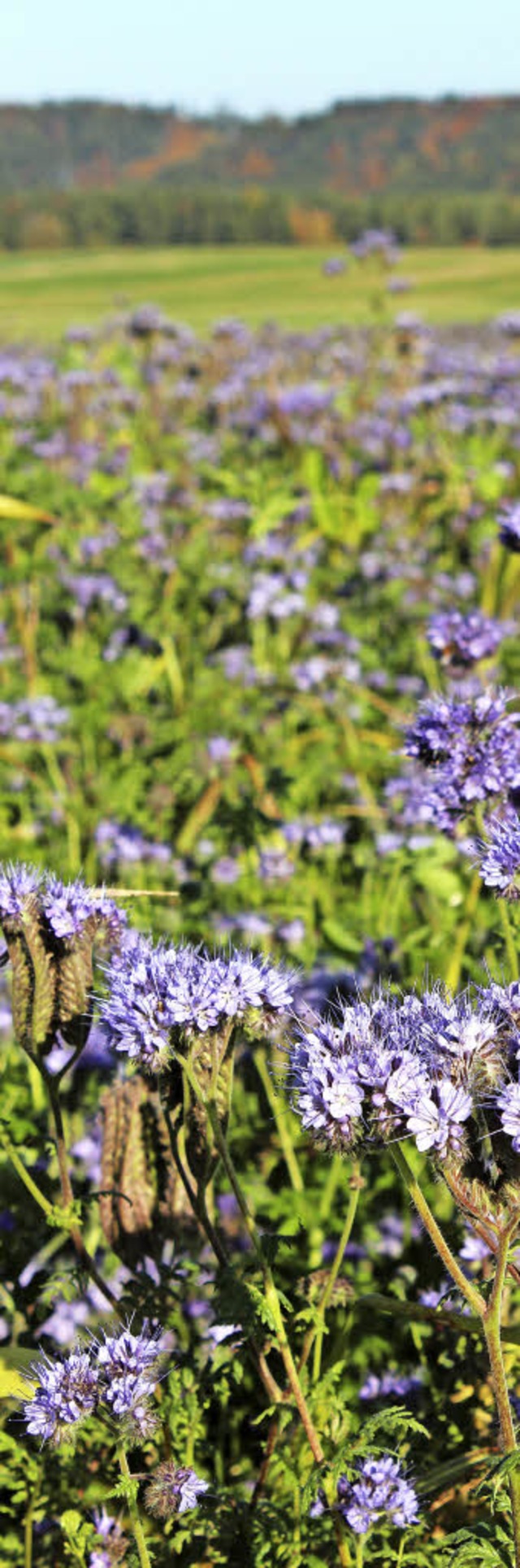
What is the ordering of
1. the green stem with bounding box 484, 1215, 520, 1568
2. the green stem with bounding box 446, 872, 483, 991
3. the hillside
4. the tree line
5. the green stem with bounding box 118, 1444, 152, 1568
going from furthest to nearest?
the hillside → the tree line → the green stem with bounding box 446, 872, 483, 991 → the green stem with bounding box 118, 1444, 152, 1568 → the green stem with bounding box 484, 1215, 520, 1568

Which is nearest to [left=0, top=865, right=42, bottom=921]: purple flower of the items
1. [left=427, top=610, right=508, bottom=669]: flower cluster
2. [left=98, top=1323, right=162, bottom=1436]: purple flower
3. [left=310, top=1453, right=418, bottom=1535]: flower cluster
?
[left=98, top=1323, right=162, bottom=1436]: purple flower

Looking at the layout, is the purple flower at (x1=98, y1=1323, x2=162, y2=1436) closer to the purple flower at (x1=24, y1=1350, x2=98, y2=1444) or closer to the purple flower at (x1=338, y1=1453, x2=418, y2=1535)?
the purple flower at (x1=24, y1=1350, x2=98, y2=1444)

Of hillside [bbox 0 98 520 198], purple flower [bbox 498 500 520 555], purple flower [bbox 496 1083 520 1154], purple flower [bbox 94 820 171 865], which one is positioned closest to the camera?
purple flower [bbox 496 1083 520 1154]

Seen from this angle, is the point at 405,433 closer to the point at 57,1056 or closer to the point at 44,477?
the point at 44,477

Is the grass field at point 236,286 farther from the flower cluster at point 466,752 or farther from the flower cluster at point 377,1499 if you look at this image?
the flower cluster at point 377,1499

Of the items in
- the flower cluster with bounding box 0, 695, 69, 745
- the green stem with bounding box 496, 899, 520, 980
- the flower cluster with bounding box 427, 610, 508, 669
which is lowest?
the green stem with bounding box 496, 899, 520, 980

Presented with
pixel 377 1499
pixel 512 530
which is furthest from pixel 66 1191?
pixel 512 530

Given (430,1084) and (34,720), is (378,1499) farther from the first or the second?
(34,720)
